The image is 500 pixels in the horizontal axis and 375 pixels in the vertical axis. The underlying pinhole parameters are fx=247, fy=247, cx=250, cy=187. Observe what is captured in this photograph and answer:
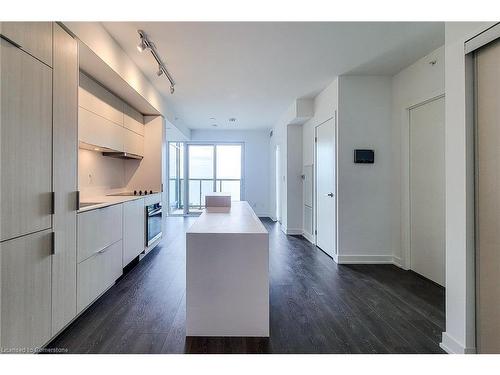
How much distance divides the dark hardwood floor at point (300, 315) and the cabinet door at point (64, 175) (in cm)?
31

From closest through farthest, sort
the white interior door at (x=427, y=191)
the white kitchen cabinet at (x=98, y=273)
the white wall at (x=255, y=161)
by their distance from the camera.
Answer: the white kitchen cabinet at (x=98, y=273)
the white interior door at (x=427, y=191)
the white wall at (x=255, y=161)

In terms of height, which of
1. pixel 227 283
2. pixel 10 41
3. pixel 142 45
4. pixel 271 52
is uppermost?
pixel 271 52

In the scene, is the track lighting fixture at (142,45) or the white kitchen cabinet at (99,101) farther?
the white kitchen cabinet at (99,101)

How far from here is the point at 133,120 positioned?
4004 millimetres

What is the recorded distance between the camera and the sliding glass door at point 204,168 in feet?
26.3

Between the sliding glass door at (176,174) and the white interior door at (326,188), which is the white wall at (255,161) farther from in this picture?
the white interior door at (326,188)

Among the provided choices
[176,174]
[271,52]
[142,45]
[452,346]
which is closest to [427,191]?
[452,346]

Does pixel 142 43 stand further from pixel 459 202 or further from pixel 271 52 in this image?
pixel 459 202

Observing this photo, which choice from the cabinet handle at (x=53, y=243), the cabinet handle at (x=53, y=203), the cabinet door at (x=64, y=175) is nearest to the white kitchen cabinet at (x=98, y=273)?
the cabinet door at (x=64, y=175)

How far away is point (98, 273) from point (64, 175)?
107 centimetres

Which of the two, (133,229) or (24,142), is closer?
(24,142)

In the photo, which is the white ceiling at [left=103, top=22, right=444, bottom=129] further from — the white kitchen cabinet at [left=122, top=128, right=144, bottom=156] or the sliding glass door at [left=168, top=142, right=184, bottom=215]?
the sliding glass door at [left=168, top=142, right=184, bottom=215]

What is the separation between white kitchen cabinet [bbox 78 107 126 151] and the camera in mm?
2680
